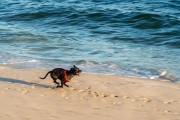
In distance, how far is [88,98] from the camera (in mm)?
7035

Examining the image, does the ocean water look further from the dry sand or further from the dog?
the dog

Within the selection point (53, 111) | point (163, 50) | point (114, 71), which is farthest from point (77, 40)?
point (53, 111)

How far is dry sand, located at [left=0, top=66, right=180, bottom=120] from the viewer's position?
618 cm

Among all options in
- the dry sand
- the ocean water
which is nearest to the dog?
the dry sand

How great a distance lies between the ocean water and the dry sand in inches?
43.2

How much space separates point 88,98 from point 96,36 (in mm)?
7315

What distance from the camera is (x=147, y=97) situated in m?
7.32

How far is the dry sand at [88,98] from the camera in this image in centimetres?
618

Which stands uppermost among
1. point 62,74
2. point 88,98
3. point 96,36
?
point 62,74

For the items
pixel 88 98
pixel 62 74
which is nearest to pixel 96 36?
pixel 62 74

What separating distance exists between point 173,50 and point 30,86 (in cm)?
549

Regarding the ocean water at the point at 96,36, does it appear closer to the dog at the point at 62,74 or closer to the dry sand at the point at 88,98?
the dry sand at the point at 88,98

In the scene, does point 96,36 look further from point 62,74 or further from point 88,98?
point 88,98

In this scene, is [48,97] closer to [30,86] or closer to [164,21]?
[30,86]
